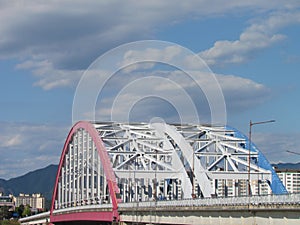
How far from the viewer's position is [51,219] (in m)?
132

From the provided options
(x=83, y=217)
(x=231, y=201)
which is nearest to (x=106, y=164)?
(x=83, y=217)

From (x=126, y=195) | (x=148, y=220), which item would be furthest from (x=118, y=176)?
(x=148, y=220)

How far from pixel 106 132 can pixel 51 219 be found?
3000 centimetres

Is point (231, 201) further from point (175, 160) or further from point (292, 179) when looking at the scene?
point (292, 179)

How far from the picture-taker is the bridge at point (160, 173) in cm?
7189

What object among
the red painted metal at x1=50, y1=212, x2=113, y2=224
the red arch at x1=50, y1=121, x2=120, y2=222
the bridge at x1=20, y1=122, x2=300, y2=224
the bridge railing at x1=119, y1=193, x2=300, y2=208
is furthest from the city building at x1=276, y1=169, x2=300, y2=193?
the bridge railing at x1=119, y1=193, x2=300, y2=208

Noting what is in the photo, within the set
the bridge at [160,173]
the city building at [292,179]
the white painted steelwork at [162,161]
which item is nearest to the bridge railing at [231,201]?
the bridge at [160,173]

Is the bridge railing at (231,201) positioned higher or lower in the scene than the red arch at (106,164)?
lower

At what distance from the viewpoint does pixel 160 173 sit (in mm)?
87250

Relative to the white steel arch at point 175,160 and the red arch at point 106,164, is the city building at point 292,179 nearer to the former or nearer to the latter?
the white steel arch at point 175,160

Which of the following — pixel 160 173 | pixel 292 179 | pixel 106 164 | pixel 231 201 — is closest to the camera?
pixel 231 201

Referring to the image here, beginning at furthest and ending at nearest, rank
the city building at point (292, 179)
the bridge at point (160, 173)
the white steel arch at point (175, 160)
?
the city building at point (292, 179), the white steel arch at point (175, 160), the bridge at point (160, 173)

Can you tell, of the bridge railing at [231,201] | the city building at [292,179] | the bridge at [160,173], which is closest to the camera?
the bridge railing at [231,201]

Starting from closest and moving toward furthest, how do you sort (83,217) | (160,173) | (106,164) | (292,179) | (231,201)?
(231,201) → (160,173) → (106,164) → (83,217) → (292,179)
